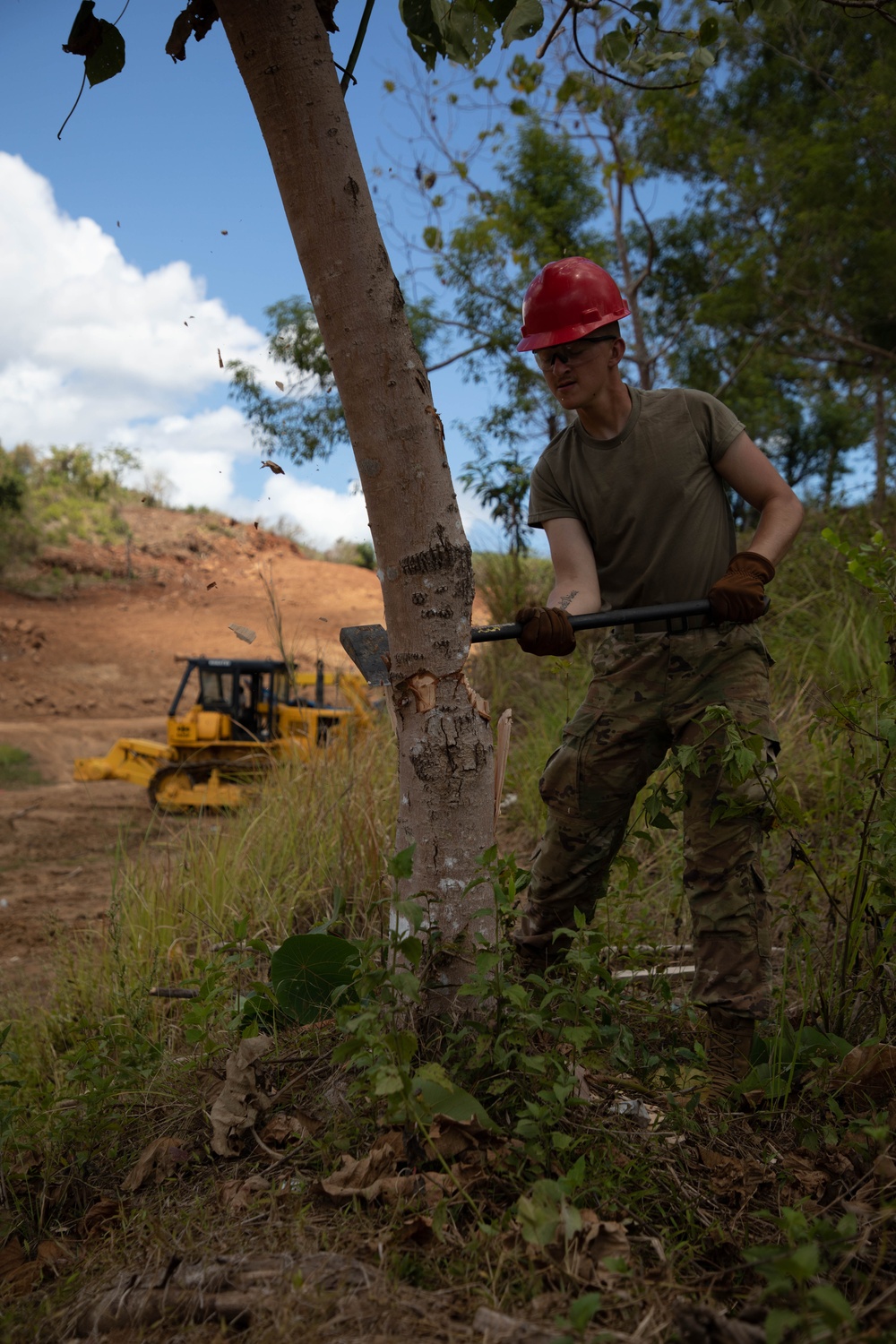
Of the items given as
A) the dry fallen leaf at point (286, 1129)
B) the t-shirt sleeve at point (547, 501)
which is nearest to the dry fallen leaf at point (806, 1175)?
the dry fallen leaf at point (286, 1129)

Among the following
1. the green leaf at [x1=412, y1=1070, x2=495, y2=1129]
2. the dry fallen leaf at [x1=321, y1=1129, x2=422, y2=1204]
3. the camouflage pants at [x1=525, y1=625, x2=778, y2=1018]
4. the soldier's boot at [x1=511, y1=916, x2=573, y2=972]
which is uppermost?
the camouflage pants at [x1=525, y1=625, x2=778, y2=1018]

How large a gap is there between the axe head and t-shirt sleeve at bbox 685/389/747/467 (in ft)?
3.61

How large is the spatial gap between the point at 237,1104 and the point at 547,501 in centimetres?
188

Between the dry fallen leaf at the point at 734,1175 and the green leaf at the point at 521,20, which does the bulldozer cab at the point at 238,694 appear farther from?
the dry fallen leaf at the point at 734,1175

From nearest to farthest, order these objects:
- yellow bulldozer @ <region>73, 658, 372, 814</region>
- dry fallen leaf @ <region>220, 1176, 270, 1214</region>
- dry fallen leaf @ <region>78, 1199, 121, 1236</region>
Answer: dry fallen leaf @ <region>220, 1176, 270, 1214</region> < dry fallen leaf @ <region>78, 1199, 121, 1236</region> < yellow bulldozer @ <region>73, 658, 372, 814</region>

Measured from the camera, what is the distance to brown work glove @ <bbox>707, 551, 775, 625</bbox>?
2.67 m

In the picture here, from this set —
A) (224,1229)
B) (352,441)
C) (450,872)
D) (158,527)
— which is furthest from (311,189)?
(158,527)

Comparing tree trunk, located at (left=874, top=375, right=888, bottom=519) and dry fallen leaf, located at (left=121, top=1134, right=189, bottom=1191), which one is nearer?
dry fallen leaf, located at (left=121, top=1134, right=189, bottom=1191)

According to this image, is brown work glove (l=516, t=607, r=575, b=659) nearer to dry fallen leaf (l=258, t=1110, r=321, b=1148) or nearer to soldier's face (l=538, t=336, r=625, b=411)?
soldier's face (l=538, t=336, r=625, b=411)

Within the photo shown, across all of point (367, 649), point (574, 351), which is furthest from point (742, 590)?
point (367, 649)

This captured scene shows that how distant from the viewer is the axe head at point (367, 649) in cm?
264

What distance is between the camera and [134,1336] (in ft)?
5.20

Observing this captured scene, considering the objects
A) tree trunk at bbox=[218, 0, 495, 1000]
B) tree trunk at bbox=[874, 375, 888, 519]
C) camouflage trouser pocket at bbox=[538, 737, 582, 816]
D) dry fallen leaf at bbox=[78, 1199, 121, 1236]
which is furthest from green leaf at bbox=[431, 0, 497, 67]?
tree trunk at bbox=[874, 375, 888, 519]

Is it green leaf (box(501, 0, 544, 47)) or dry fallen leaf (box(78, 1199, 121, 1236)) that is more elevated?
green leaf (box(501, 0, 544, 47))
